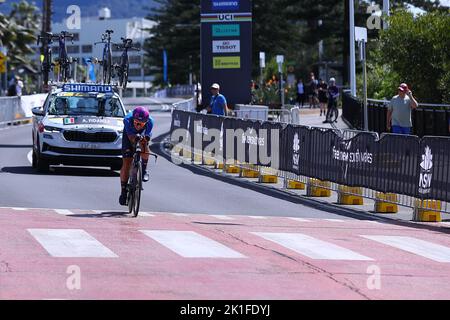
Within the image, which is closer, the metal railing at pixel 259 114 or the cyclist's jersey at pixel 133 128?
the cyclist's jersey at pixel 133 128

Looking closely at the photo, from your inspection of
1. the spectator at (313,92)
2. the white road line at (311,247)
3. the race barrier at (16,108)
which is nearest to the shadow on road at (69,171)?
the white road line at (311,247)

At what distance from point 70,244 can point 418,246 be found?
4497 millimetres

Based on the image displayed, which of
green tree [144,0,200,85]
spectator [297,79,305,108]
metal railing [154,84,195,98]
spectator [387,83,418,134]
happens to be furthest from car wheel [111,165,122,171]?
metal railing [154,84,195,98]

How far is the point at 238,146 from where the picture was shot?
26.1m

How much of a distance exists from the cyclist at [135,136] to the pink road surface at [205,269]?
3.87 ft

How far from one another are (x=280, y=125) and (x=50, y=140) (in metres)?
4.81

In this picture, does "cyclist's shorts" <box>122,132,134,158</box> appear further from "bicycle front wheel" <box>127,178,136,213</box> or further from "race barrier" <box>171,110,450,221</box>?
"race barrier" <box>171,110,450,221</box>

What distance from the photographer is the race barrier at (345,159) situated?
18.0 metres

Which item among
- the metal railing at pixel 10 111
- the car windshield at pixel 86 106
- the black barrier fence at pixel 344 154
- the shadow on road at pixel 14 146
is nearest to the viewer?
the black barrier fence at pixel 344 154

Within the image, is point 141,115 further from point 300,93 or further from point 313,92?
point 300,93

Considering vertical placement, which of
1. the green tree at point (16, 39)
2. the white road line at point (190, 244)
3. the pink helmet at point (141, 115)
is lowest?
the white road line at point (190, 244)

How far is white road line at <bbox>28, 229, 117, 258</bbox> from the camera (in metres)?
11.9

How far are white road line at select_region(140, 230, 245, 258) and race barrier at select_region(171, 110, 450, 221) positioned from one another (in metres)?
5.16

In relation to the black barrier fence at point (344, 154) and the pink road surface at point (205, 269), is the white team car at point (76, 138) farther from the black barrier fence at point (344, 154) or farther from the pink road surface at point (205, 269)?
the pink road surface at point (205, 269)
